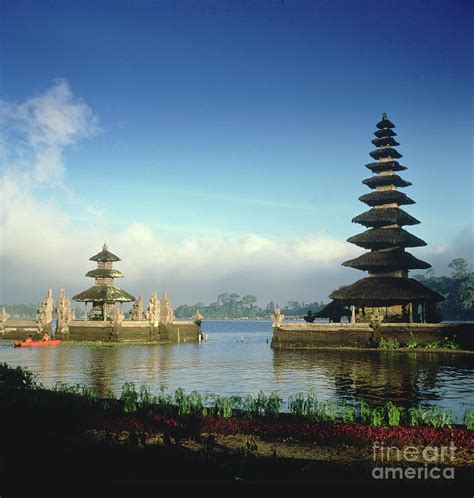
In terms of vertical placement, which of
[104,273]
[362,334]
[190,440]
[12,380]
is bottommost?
[362,334]

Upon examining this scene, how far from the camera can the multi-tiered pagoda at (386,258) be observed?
173 feet

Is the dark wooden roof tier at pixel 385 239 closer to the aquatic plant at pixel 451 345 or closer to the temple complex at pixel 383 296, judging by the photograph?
the temple complex at pixel 383 296

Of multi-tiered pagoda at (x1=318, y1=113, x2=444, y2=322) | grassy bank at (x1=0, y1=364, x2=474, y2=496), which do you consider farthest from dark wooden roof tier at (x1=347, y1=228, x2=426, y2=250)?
grassy bank at (x1=0, y1=364, x2=474, y2=496)

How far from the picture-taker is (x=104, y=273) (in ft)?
252

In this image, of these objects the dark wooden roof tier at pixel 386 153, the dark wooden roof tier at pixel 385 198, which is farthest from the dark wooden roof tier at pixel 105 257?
the dark wooden roof tier at pixel 386 153

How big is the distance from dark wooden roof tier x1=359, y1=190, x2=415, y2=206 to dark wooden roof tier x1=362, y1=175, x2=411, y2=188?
3.63 ft

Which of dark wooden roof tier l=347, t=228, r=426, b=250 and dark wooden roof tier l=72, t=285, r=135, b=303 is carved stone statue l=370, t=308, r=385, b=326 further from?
dark wooden roof tier l=72, t=285, r=135, b=303

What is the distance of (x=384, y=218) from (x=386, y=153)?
1004cm

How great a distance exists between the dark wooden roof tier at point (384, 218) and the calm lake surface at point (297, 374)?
17321 mm

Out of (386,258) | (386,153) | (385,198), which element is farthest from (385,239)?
(386,153)

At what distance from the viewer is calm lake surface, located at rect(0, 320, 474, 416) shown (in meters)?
25.4

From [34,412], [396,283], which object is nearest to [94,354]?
[396,283]

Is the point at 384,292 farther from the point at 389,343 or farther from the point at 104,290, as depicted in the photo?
the point at 104,290

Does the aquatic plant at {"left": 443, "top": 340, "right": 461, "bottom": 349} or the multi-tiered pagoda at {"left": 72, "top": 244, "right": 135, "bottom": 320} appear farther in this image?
the multi-tiered pagoda at {"left": 72, "top": 244, "right": 135, "bottom": 320}
